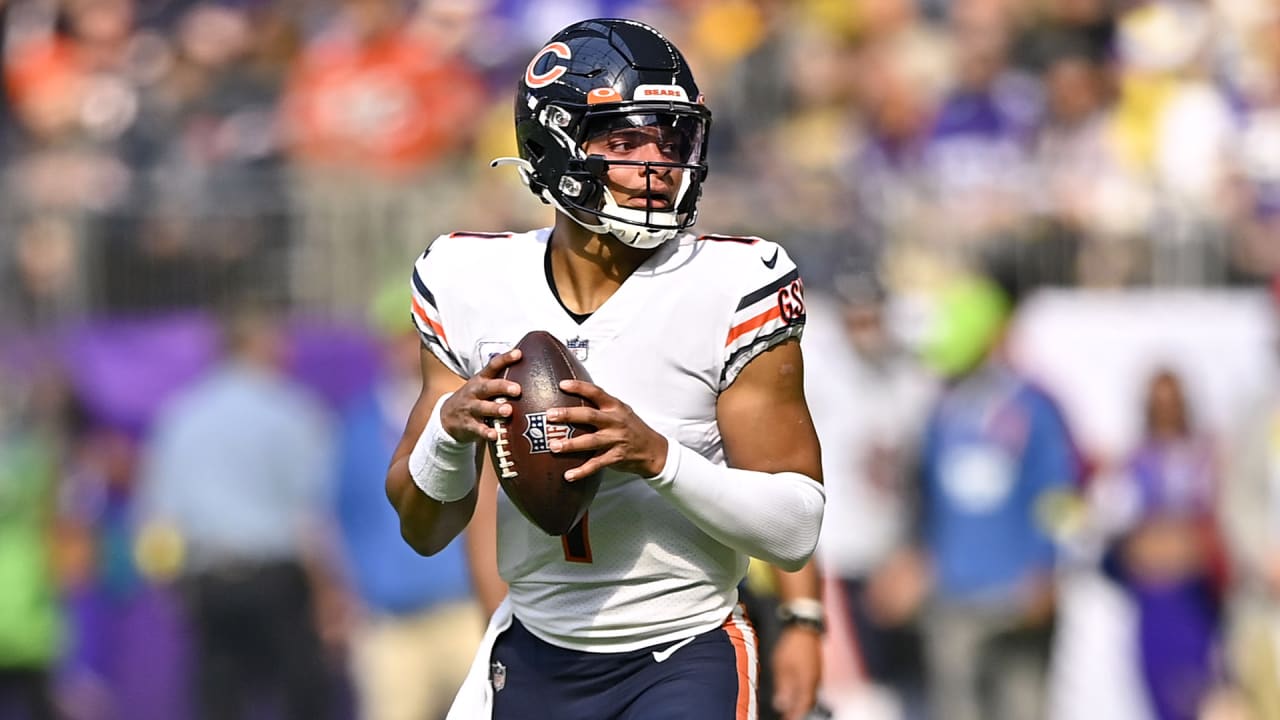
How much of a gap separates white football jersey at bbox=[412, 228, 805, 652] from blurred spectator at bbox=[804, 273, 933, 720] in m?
4.50

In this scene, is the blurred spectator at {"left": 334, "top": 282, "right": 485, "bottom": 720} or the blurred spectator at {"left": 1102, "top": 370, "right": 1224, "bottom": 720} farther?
the blurred spectator at {"left": 1102, "top": 370, "right": 1224, "bottom": 720}

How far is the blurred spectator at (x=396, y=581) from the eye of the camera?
28.6 feet

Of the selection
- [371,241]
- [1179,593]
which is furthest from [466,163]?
[1179,593]

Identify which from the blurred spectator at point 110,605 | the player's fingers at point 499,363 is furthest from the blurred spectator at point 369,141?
the player's fingers at point 499,363

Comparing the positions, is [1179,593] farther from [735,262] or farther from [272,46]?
[272,46]

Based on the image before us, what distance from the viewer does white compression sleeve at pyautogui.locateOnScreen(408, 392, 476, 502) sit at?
4.00 m

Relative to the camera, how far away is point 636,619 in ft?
13.4

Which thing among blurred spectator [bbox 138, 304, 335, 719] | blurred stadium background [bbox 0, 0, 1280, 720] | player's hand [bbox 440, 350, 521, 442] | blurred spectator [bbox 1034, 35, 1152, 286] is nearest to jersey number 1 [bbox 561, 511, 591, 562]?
player's hand [bbox 440, 350, 521, 442]

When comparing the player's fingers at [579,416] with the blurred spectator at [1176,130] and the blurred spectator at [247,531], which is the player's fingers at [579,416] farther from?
the blurred spectator at [1176,130]

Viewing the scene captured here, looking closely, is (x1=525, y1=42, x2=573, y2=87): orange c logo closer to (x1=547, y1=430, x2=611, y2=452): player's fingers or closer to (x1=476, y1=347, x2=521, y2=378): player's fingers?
(x1=476, y1=347, x2=521, y2=378): player's fingers

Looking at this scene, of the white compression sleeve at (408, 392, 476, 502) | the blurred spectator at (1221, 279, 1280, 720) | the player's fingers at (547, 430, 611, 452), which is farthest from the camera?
the blurred spectator at (1221, 279, 1280, 720)

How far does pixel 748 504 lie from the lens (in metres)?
3.96

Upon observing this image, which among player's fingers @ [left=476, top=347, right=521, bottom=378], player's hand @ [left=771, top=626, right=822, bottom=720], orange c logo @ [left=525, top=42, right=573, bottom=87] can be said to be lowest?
player's hand @ [left=771, top=626, right=822, bottom=720]

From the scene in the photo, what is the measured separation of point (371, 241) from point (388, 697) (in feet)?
8.32
